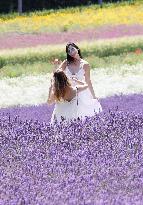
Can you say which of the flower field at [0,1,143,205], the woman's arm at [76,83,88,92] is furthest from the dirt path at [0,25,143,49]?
the woman's arm at [76,83,88,92]

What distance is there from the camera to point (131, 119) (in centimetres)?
823

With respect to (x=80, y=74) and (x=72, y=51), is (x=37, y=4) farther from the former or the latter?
(x=72, y=51)

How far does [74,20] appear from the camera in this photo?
24719 millimetres

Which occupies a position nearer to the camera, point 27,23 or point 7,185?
point 7,185

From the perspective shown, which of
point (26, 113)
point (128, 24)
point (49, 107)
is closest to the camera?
point (26, 113)

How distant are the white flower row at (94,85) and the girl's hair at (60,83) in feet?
15.1

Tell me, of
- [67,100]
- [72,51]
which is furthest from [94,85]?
[67,100]

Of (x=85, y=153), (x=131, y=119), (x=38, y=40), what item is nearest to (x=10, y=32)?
(x=38, y=40)

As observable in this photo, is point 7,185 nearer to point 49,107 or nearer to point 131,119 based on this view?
point 131,119

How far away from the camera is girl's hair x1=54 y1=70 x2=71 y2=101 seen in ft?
31.3

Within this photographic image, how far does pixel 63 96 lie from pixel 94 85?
6.59m

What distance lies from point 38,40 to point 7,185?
1645 centimetres

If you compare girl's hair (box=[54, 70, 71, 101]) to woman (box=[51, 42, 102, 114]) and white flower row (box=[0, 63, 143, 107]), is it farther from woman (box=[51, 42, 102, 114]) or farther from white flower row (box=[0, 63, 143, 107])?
white flower row (box=[0, 63, 143, 107])

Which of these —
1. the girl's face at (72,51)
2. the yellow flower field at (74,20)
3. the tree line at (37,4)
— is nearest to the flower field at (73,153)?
the girl's face at (72,51)
